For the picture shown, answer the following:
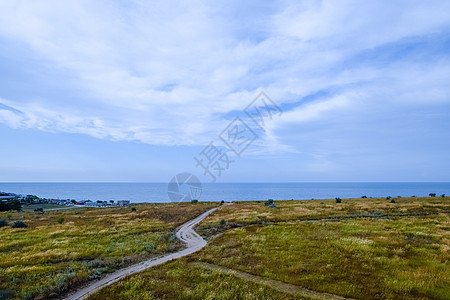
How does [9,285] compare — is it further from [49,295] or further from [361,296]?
[361,296]

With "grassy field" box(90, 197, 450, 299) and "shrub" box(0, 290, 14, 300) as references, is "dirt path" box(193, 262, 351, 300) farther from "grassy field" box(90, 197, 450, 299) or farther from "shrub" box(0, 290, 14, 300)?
"shrub" box(0, 290, 14, 300)

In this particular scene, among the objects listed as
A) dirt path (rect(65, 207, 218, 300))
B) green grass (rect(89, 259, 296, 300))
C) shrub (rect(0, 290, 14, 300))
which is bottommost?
dirt path (rect(65, 207, 218, 300))

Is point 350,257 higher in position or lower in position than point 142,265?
higher

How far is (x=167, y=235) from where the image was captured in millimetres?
32094

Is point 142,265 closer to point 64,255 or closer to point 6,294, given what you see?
point 6,294

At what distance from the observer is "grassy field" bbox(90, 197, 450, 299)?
14391 millimetres

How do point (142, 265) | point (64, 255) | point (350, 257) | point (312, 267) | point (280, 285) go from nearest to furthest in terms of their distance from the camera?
point (280, 285), point (312, 267), point (350, 257), point (142, 265), point (64, 255)

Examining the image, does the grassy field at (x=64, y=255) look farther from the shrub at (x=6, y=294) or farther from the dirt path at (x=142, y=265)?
the dirt path at (x=142, y=265)

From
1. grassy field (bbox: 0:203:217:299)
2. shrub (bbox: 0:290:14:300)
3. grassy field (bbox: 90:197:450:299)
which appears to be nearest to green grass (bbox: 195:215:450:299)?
grassy field (bbox: 90:197:450:299)

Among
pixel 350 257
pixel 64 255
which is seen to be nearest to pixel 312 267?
pixel 350 257

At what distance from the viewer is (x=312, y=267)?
18.1 meters

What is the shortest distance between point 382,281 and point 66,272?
2237cm

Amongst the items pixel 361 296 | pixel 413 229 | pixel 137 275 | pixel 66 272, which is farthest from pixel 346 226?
→ pixel 66 272

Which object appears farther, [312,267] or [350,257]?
[350,257]
